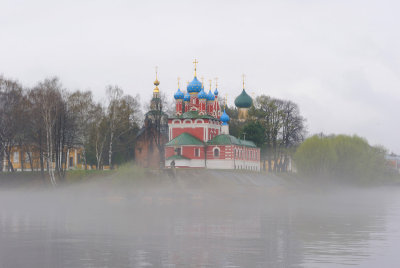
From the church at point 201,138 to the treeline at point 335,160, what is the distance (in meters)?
8.68

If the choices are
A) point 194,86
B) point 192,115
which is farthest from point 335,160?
point 194,86

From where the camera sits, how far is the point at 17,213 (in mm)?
46344

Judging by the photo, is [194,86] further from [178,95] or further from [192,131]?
[192,131]

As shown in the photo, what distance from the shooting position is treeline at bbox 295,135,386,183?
84.8 metres

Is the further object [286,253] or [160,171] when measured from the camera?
[160,171]

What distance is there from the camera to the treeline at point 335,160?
8481 cm

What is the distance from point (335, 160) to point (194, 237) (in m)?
56.4

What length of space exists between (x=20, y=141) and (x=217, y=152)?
82.0ft

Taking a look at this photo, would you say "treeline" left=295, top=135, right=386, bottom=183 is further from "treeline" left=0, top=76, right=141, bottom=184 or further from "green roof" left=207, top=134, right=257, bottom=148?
"treeline" left=0, top=76, right=141, bottom=184

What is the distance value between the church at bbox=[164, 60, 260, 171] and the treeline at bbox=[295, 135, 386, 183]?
28.5 ft

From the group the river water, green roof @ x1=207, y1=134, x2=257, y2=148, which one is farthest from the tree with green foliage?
the river water

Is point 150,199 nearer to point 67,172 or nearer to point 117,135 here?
point 67,172

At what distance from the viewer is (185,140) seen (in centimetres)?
8544

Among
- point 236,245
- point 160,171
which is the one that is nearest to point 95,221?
point 236,245
